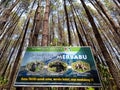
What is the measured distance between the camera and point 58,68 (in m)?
3.14

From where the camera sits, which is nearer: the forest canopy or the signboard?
the signboard

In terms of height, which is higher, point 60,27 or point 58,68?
point 58,68

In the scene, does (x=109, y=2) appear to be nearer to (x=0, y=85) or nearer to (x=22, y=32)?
(x=22, y=32)

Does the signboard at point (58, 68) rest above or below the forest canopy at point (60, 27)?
above

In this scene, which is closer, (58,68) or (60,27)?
(58,68)

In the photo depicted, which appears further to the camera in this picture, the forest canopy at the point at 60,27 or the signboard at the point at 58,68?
the forest canopy at the point at 60,27

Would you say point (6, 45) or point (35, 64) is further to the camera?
point (6, 45)

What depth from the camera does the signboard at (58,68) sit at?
2920 millimetres

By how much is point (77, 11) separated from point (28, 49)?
18.7ft

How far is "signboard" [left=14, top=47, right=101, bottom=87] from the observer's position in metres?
2.92

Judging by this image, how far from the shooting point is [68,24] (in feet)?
31.7

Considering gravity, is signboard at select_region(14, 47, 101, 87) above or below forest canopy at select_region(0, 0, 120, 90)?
above

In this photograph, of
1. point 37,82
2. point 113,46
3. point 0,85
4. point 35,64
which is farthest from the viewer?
point 113,46

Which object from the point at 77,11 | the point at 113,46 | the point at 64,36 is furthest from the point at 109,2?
the point at 64,36
